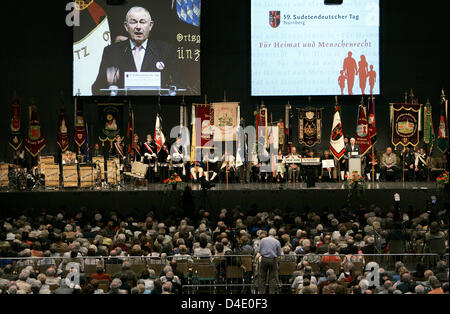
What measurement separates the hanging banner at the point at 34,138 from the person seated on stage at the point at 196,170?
5294 mm

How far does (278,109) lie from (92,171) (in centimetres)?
815

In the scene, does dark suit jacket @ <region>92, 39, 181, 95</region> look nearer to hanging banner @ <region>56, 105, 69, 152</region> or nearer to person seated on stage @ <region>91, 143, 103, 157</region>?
hanging banner @ <region>56, 105, 69, 152</region>

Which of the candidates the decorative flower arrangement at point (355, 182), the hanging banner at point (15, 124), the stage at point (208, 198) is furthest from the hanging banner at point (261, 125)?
the hanging banner at point (15, 124)

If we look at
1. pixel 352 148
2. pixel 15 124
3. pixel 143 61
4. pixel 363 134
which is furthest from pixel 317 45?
pixel 15 124

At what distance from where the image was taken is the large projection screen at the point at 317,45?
25719mm

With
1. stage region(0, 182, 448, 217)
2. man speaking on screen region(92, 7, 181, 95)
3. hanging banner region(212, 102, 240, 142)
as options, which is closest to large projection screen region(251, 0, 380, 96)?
hanging banner region(212, 102, 240, 142)

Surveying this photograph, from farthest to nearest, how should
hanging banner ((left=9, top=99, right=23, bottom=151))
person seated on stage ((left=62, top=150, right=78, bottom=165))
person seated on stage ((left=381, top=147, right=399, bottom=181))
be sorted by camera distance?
hanging banner ((left=9, top=99, right=23, bottom=151))
person seated on stage ((left=381, top=147, right=399, bottom=181))
person seated on stage ((left=62, top=150, right=78, bottom=165))

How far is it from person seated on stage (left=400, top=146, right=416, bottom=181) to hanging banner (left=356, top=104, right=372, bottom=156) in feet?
4.03

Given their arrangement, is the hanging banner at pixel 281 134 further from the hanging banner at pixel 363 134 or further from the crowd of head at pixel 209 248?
the crowd of head at pixel 209 248

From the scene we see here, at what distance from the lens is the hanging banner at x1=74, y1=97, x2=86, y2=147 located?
2448 cm

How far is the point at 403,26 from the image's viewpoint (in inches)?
1057
